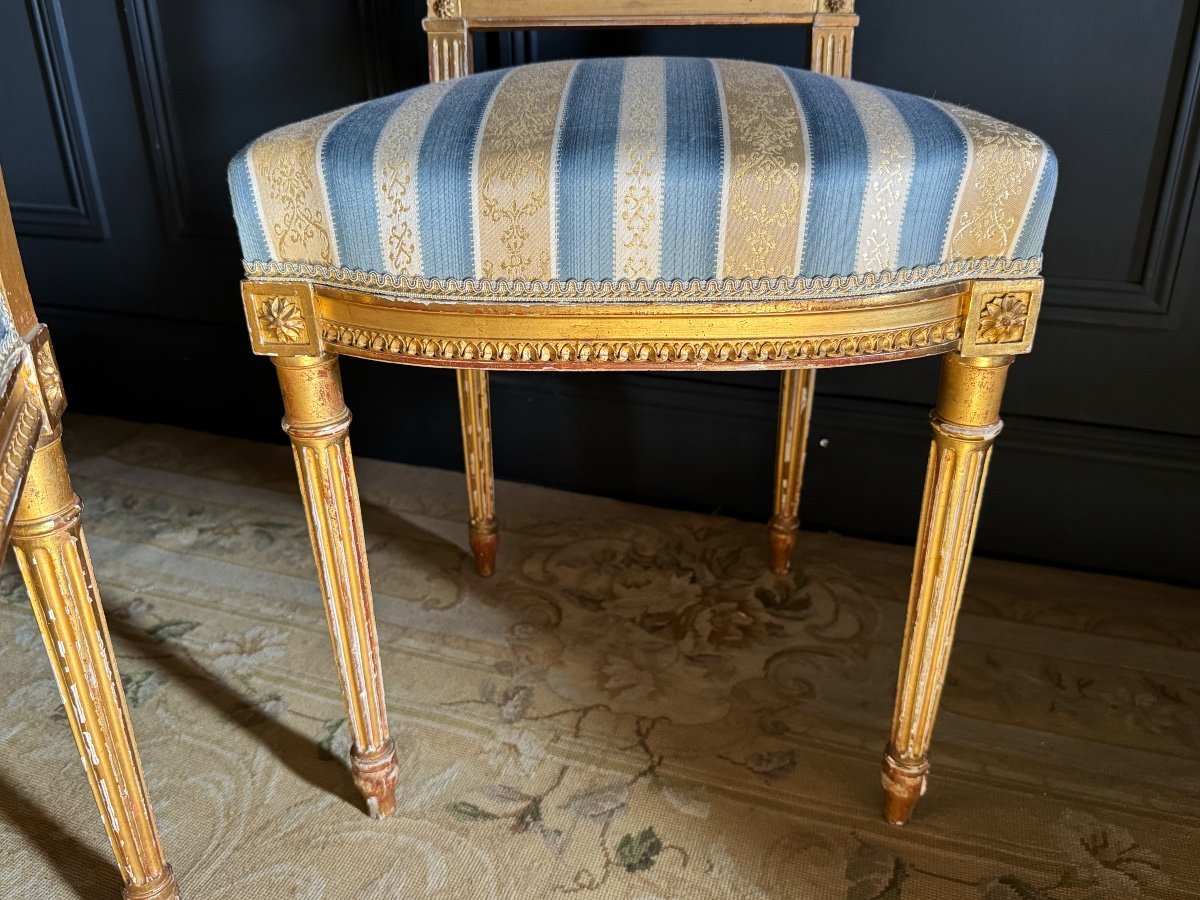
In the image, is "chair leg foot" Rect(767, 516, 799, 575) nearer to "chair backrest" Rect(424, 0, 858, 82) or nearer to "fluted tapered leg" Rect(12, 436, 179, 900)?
"chair backrest" Rect(424, 0, 858, 82)

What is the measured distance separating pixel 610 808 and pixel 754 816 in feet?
0.30

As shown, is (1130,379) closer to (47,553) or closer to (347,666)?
(347,666)

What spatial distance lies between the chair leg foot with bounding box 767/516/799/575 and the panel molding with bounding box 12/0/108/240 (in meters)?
0.86

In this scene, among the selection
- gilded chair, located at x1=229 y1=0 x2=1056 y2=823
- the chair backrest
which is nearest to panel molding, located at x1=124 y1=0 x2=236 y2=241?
the chair backrest

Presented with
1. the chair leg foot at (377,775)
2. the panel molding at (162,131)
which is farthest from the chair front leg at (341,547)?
the panel molding at (162,131)

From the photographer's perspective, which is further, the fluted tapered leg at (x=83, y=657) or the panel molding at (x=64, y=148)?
the panel molding at (x=64, y=148)

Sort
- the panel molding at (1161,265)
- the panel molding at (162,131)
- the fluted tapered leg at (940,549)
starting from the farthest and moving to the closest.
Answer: the panel molding at (162,131) < the panel molding at (1161,265) < the fluted tapered leg at (940,549)

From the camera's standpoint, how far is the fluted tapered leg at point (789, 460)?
774 millimetres

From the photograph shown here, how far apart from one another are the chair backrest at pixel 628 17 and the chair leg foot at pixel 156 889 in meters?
0.56

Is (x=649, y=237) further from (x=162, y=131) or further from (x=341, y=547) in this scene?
(x=162, y=131)

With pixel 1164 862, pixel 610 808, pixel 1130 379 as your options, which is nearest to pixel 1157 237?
pixel 1130 379

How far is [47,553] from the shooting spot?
43 centimetres

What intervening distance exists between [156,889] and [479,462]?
1.30 ft

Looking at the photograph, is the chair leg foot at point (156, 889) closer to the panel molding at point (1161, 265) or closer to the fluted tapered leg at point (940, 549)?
the fluted tapered leg at point (940, 549)
